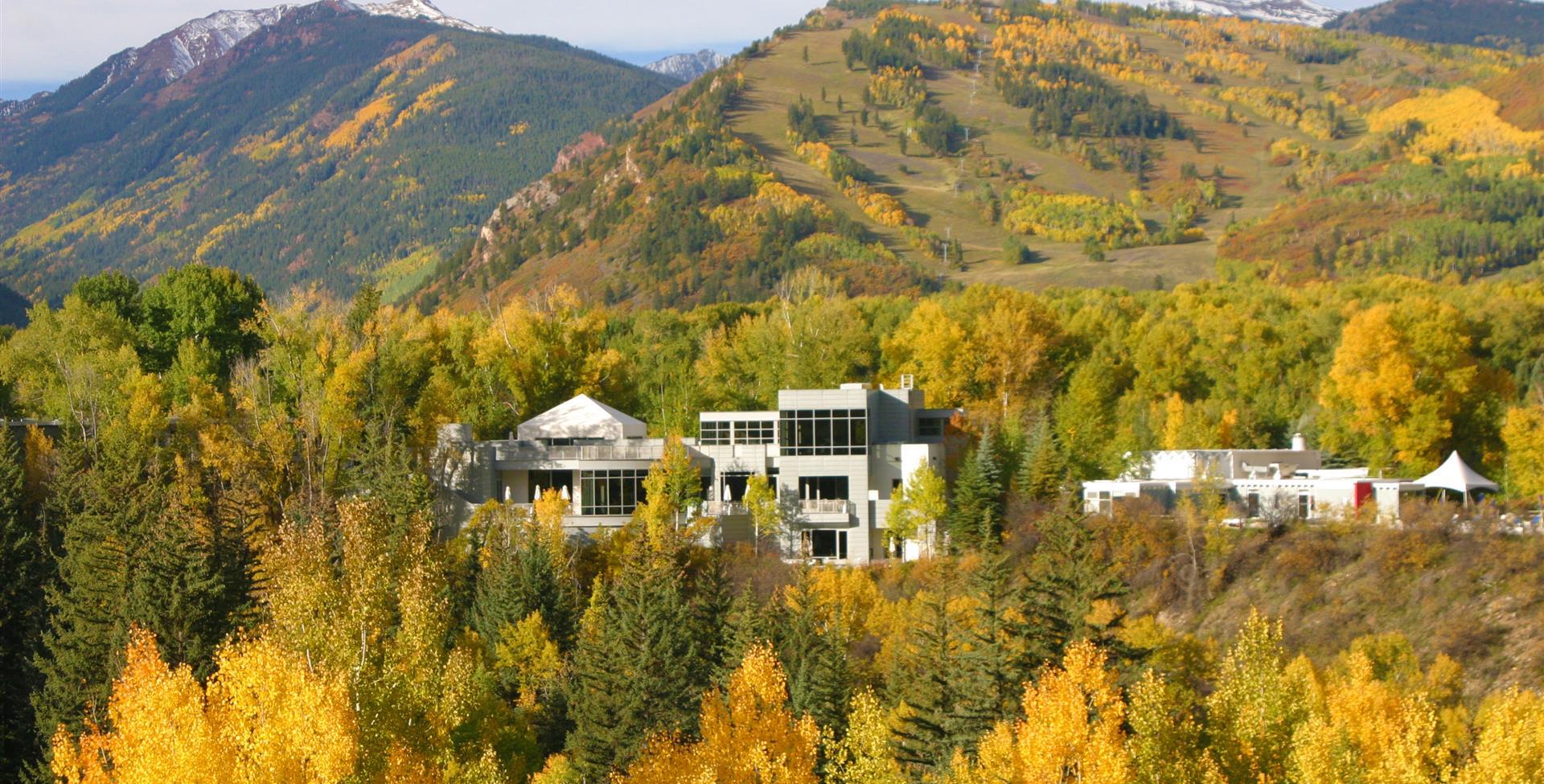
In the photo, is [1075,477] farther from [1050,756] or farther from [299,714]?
[299,714]

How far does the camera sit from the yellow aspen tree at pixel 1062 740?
49.4 meters

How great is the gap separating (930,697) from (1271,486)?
78.9 feet

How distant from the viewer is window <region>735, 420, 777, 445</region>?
257 ft

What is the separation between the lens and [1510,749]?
5066cm

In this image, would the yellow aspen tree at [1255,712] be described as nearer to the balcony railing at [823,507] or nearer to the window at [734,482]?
the balcony railing at [823,507]

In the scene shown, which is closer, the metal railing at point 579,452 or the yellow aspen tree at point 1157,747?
the yellow aspen tree at point 1157,747

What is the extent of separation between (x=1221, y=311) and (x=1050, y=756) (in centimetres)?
5767

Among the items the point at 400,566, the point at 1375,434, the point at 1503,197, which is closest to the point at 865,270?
the point at 1503,197

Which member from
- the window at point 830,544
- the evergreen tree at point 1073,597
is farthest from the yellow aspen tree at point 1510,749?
the window at point 830,544

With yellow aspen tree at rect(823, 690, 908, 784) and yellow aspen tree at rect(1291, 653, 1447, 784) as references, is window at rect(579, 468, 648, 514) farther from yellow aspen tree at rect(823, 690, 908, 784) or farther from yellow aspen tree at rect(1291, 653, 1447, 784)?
yellow aspen tree at rect(1291, 653, 1447, 784)

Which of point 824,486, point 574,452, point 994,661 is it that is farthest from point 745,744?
point 574,452

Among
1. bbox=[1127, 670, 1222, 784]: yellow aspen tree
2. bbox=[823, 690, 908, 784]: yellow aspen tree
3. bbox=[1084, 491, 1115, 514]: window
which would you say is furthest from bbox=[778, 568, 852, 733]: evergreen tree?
bbox=[1084, 491, 1115, 514]: window

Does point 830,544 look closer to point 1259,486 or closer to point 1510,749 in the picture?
point 1259,486

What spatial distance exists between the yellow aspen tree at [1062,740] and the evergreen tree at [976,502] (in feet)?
61.6
